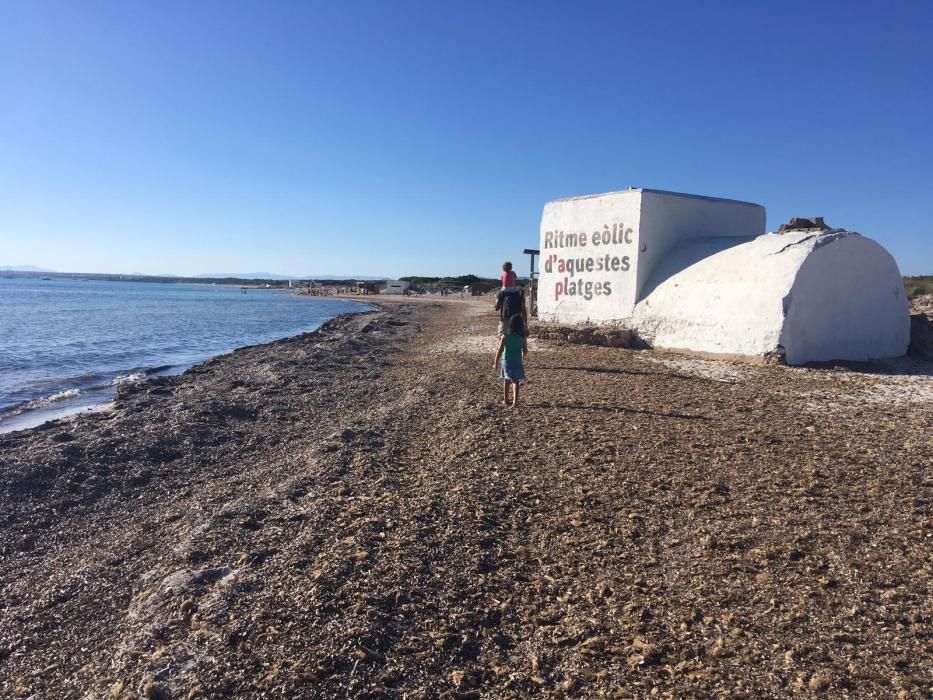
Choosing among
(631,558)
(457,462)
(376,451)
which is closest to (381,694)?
(631,558)

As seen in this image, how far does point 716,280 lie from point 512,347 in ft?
22.6

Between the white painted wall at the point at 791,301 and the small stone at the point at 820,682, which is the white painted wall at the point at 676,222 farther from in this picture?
the small stone at the point at 820,682

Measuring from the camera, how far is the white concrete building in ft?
37.6

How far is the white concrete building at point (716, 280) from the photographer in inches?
451

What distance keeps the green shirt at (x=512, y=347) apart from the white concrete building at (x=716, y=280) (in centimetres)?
598

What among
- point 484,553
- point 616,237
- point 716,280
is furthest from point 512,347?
point 616,237

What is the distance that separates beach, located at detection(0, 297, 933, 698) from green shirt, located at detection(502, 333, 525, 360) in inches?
31.1

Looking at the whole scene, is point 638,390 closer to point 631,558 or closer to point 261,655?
point 631,558

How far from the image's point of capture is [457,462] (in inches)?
232

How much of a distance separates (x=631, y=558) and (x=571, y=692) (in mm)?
1376

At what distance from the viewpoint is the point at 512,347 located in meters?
8.13

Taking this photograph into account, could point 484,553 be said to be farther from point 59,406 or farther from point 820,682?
point 59,406

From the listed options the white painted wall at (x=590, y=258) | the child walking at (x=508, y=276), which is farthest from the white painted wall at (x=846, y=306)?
the child walking at (x=508, y=276)

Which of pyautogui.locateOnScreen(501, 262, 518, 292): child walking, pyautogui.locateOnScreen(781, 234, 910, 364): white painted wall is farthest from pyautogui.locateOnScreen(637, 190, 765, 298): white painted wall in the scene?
pyautogui.locateOnScreen(501, 262, 518, 292): child walking
